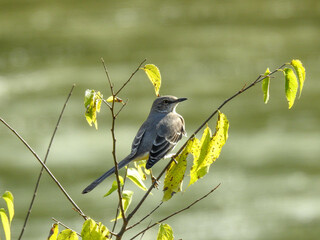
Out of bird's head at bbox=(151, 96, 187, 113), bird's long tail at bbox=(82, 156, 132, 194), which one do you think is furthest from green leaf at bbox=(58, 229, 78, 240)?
bird's head at bbox=(151, 96, 187, 113)

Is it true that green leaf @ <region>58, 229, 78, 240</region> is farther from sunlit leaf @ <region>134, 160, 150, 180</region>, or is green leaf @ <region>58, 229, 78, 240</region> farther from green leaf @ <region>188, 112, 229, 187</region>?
sunlit leaf @ <region>134, 160, 150, 180</region>

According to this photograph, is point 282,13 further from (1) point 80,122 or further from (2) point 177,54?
(1) point 80,122

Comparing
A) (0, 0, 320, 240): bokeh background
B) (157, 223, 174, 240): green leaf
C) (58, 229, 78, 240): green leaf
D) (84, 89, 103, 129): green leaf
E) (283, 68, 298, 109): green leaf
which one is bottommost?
(58, 229, 78, 240): green leaf

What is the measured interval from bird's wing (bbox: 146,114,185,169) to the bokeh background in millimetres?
4022

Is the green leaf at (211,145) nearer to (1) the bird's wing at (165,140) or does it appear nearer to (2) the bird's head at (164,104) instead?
(1) the bird's wing at (165,140)

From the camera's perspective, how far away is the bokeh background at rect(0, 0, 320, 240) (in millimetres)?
8664

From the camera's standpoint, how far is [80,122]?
10.4 m

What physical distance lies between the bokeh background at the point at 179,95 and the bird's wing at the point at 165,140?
402 cm

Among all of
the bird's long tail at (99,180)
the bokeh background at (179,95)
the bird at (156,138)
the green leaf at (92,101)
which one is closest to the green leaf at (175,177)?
the green leaf at (92,101)

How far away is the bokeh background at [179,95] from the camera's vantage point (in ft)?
28.4

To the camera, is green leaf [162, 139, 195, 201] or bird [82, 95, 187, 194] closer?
green leaf [162, 139, 195, 201]

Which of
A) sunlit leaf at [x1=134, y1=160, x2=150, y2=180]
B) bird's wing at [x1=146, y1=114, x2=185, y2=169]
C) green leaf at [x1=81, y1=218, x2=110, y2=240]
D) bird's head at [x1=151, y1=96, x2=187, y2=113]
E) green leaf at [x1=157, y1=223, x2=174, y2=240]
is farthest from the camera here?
bird's head at [x1=151, y1=96, x2=187, y2=113]

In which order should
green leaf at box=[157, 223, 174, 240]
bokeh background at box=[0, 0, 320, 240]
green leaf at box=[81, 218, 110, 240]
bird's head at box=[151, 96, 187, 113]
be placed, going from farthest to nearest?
bokeh background at box=[0, 0, 320, 240]
bird's head at box=[151, 96, 187, 113]
green leaf at box=[157, 223, 174, 240]
green leaf at box=[81, 218, 110, 240]

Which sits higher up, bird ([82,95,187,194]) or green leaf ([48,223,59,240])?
bird ([82,95,187,194])
